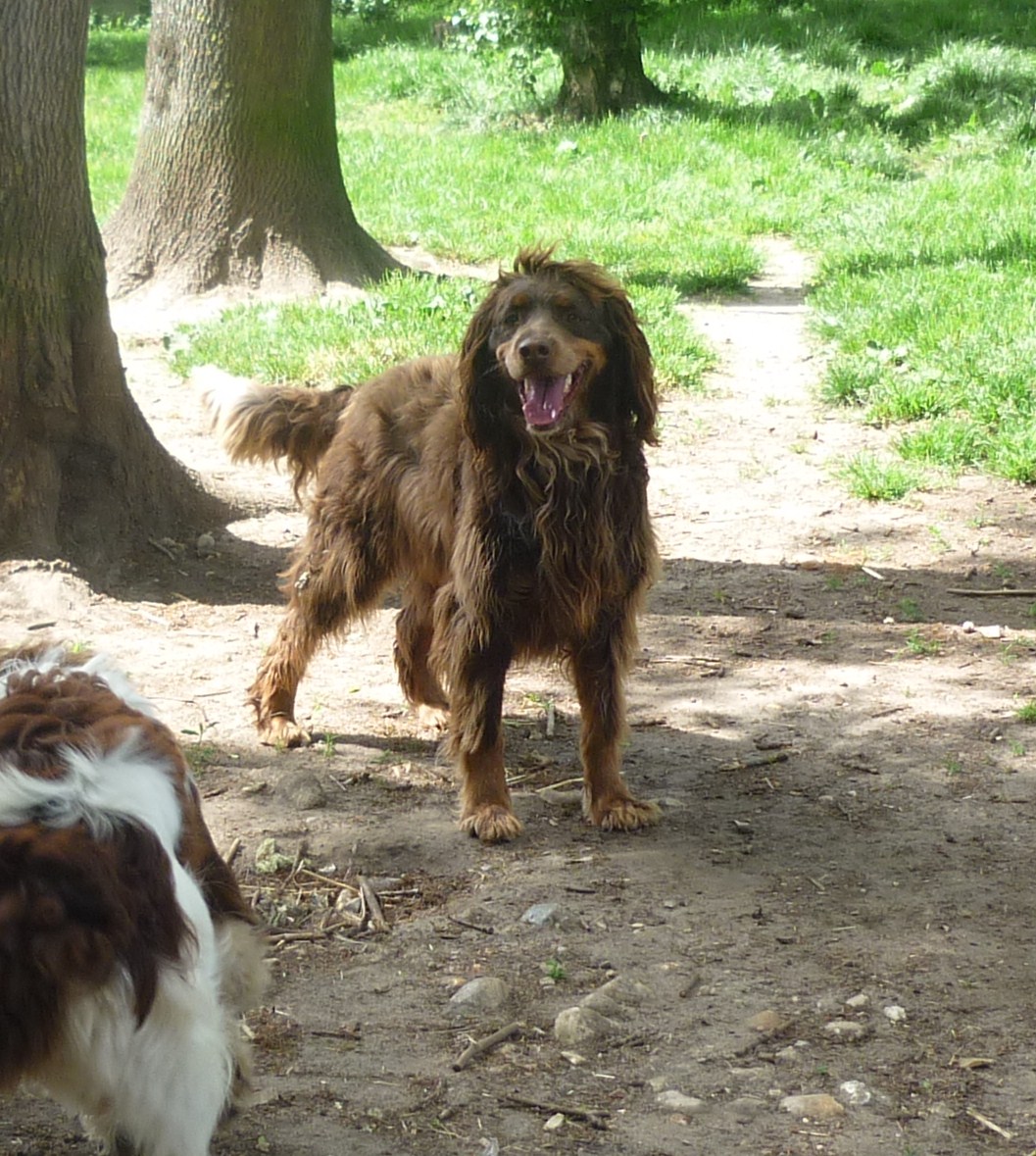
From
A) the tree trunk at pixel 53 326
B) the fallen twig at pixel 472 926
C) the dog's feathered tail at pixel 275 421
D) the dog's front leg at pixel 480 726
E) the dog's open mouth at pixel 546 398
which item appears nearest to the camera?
the fallen twig at pixel 472 926

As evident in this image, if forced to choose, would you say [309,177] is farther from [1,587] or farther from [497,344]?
[497,344]

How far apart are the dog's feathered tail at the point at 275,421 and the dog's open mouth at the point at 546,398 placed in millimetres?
1257

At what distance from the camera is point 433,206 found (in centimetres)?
1195

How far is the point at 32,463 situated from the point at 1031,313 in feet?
19.1

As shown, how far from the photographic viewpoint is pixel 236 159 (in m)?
9.48

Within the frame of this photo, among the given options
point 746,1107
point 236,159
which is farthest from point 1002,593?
point 236,159

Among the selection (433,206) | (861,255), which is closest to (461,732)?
(861,255)

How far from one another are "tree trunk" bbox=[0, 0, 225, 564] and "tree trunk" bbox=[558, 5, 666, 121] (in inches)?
370

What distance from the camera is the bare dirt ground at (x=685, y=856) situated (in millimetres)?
3164

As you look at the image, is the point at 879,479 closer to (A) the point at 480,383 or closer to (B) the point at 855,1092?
(A) the point at 480,383

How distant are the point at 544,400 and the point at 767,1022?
69.9 inches

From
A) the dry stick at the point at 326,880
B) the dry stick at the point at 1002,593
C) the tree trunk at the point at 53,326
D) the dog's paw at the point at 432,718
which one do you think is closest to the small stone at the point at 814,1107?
the dry stick at the point at 326,880

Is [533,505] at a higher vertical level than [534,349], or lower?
lower

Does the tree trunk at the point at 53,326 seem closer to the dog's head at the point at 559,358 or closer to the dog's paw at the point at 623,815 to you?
the dog's head at the point at 559,358
